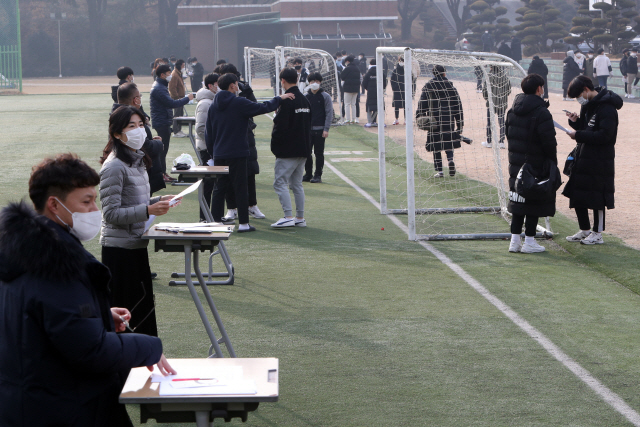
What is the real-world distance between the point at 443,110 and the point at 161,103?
5098 millimetres

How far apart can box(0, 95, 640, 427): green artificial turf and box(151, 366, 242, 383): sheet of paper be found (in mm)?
1614

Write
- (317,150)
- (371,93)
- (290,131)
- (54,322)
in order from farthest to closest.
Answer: (371,93) < (317,150) < (290,131) < (54,322)

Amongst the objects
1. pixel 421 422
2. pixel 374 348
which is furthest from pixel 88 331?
pixel 374 348

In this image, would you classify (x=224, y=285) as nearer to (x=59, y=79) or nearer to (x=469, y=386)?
(x=469, y=386)

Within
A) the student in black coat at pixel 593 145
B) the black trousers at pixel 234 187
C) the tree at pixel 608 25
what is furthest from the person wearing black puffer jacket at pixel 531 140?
the tree at pixel 608 25

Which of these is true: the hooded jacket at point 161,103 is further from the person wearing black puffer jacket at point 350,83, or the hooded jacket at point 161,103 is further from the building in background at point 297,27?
the building in background at point 297,27

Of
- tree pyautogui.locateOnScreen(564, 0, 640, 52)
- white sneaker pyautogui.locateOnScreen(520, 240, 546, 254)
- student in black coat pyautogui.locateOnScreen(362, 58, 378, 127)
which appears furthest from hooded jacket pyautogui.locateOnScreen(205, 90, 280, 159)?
tree pyautogui.locateOnScreen(564, 0, 640, 52)

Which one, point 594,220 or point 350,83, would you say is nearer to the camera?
point 594,220

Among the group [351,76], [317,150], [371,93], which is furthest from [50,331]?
[371,93]

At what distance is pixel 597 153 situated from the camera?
8.50 m

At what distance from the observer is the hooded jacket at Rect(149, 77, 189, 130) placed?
13.0 m

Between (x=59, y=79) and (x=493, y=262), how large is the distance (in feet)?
197

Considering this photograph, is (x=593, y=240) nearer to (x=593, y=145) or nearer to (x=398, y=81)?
(x=593, y=145)

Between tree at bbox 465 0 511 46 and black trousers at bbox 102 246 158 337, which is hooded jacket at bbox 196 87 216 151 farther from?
tree at bbox 465 0 511 46
